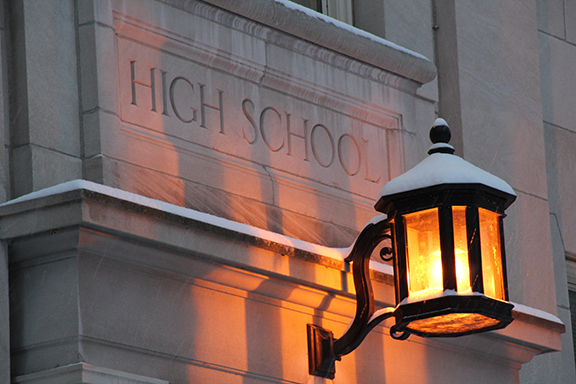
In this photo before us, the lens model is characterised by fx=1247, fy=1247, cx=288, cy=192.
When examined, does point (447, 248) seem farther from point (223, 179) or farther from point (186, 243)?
point (223, 179)

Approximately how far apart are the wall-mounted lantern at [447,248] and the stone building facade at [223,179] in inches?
28.0

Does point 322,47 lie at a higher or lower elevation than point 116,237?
higher

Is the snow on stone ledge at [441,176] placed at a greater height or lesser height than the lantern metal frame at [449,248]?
Result: greater

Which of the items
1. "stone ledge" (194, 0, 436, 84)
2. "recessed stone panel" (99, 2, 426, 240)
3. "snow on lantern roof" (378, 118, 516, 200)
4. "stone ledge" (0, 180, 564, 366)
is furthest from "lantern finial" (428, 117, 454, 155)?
"stone ledge" (194, 0, 436, 84)

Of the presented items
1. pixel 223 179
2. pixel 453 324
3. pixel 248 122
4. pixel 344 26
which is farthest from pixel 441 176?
pixel 344 26

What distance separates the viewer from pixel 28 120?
5.79m

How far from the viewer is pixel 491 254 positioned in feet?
19.0

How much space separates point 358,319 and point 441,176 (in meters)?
0.96

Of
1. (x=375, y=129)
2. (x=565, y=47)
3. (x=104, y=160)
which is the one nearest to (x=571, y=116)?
(x=565, y=47)

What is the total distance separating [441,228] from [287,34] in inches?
73.7

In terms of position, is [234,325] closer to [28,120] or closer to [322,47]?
[28,120]

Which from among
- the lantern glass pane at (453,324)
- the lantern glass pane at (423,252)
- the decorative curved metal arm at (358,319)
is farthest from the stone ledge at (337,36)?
the lantern glass pane at (453,324)

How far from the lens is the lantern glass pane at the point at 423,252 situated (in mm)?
5711

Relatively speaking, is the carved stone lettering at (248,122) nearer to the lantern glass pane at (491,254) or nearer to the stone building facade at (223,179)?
the stone building facade at (223,179)
